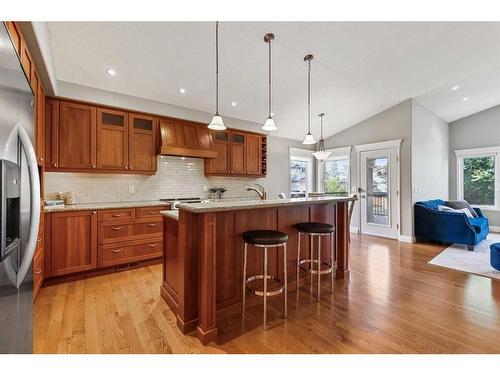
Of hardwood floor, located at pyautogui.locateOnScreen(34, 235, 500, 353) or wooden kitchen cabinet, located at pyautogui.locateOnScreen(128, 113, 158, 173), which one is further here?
wooden kitchen cabinet, located at pyautogui.locateOnScreen(128, 113, 158, 173)

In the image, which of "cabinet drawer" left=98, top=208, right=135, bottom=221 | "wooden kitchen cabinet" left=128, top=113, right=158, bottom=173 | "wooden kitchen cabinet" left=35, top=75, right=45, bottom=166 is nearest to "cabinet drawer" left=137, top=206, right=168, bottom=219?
"cabinet drawer" left=98, top=208, right=135, bottom=221

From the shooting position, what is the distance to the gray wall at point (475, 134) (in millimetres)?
6132

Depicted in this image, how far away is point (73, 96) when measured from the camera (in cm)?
328

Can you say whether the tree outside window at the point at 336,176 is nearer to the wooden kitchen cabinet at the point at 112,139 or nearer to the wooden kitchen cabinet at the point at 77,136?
the wooden kitchen cabinet at the point at 112,139

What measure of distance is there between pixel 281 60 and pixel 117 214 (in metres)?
3.14

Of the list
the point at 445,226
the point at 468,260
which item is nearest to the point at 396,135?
the point at 445,226

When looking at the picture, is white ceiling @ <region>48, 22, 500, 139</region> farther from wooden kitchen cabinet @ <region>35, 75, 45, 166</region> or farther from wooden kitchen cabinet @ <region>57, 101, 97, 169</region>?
wooden kitchen cabinet @ <region>35, 75, 45, 166</region>

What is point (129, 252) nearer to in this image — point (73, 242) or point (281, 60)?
point (73, 242)

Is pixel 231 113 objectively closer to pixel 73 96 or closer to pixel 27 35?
pixel 73 96

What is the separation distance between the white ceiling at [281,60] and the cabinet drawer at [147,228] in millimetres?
2020

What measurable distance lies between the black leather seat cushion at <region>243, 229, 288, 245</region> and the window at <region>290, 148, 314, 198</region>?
4.47 metres

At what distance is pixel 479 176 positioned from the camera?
21.0 ft

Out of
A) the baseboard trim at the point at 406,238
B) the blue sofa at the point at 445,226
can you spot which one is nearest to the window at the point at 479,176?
the blue sofa at the point at 445,226

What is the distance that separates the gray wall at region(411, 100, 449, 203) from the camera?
5164 millimetres
